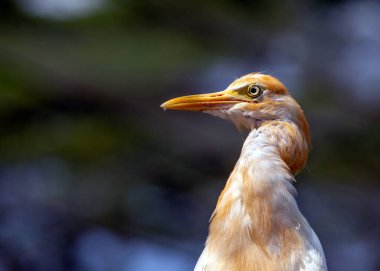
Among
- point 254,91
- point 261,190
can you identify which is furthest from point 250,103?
point 261,190

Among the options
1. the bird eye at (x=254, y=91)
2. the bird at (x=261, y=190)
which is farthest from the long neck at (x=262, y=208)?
the bird eye at (x=254, y=91)

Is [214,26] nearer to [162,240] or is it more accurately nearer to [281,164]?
[162,240]

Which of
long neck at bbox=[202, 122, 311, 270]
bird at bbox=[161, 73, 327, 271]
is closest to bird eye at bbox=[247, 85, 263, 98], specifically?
bird at bbox=[161, 73, 327, 271]

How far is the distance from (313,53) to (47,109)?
1.55m

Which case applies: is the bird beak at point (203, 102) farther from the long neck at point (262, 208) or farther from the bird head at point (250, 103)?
the long neck at point (262, 208)

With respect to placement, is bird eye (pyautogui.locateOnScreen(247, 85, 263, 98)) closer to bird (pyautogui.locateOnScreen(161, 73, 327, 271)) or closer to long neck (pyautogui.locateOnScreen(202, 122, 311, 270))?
bird (pyautogui.locateOnScreen(161, 73, 327, 271))

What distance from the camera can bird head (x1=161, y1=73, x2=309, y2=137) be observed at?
2723mm

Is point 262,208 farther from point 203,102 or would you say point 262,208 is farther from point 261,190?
point 203,102

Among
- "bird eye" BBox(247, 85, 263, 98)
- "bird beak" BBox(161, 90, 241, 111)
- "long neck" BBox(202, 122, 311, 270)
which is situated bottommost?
"long neck" BBox(202, 122, 311, 270)

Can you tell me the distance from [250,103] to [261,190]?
0.31 m

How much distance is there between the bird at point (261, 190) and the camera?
98.0 inches

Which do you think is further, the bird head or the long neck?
the bird head

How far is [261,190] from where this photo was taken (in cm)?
257

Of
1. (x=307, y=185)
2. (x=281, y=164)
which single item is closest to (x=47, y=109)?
(x=307, y=185)
